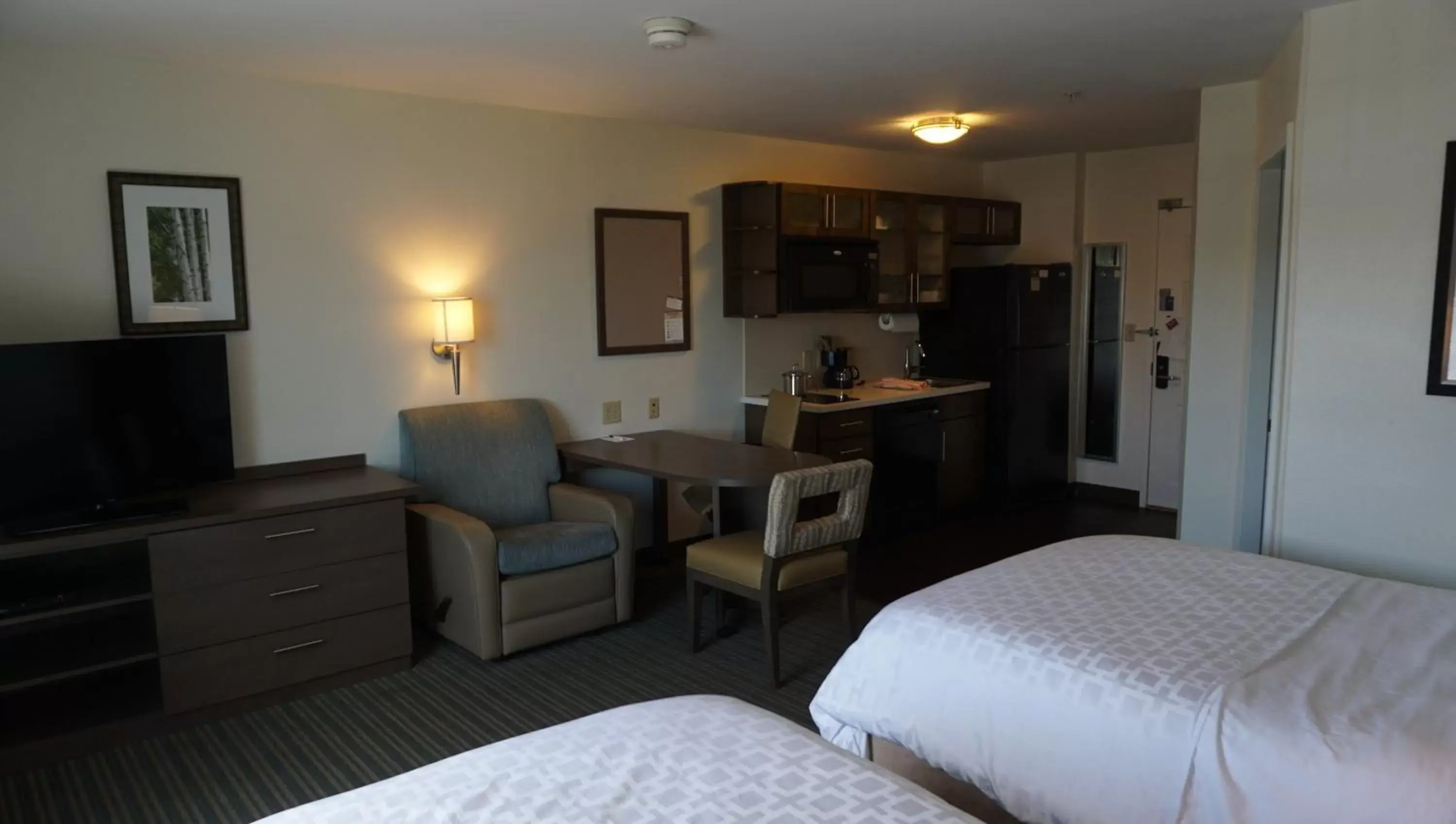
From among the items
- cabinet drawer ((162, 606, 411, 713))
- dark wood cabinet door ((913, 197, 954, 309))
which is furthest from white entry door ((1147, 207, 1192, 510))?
cabinet drawer ((162, 606, 411, 713))

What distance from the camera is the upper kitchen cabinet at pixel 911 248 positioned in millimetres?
6055

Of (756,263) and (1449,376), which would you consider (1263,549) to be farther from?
(756,263)

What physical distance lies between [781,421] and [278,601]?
2419 mm

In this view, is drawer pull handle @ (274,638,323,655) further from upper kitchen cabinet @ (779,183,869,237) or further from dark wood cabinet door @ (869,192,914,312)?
dark wood cabinet door @ (869,192,914,312)

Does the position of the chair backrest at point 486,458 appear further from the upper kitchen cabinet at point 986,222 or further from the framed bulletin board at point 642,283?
the upper kitchen cabinet at point 986,222

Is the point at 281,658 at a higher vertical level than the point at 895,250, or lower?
lower

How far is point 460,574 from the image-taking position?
3.95 meters

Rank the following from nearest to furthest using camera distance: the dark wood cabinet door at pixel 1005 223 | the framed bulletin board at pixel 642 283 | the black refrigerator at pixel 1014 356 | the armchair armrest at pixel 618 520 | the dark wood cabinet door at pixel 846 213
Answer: the armchair armrest at pixel 618 520
the framed bulletin board at pixel 642 283
the dark wood cabinet door at pixel 846 213
the black refrigerator at pixel 1014 356
the dark wood cabinet door at pixel 1005 223

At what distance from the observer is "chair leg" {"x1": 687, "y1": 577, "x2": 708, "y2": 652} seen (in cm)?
406

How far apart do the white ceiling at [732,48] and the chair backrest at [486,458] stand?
1.46 metres

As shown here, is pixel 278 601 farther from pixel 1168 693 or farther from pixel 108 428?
pixel 1168 693

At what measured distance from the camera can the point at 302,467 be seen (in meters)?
4.14

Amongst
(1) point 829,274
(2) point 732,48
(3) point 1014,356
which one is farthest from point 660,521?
(3) point 1014,356

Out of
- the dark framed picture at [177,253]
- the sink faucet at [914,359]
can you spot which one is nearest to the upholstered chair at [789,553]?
the dark framed picture at [177,253]
